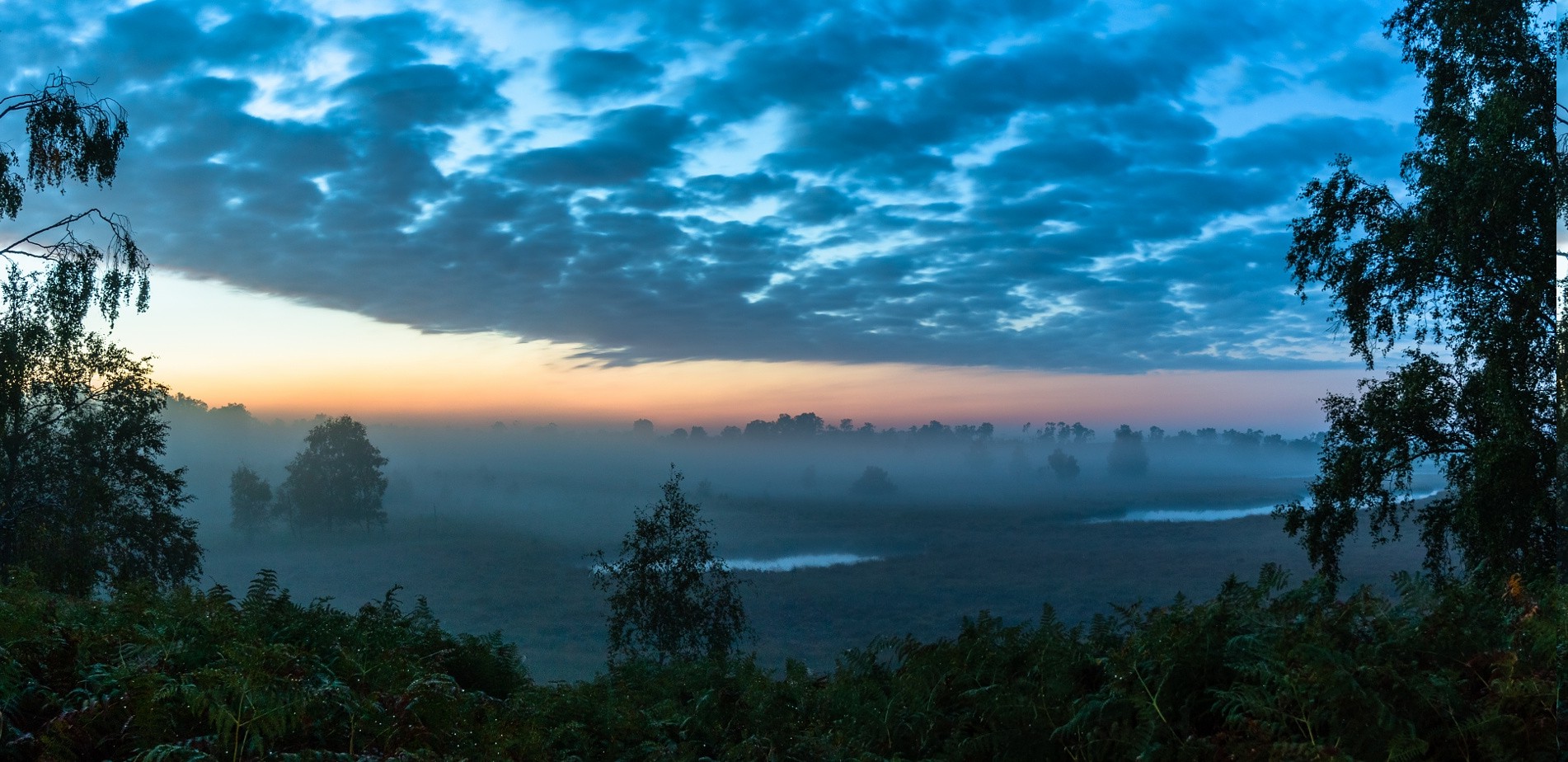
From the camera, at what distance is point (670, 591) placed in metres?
35.4

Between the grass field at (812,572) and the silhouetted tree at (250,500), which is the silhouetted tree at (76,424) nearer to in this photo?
the grass field at (812,572)

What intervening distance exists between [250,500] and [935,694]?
124657 mm

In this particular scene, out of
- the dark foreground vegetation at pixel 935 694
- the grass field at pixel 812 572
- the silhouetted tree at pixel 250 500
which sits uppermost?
the dark foreground vegetation at pixel 935 694

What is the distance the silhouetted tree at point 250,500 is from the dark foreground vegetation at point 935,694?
118m

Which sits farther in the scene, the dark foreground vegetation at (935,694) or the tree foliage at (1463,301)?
the tree foliage at (1463,301)

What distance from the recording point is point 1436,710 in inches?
162

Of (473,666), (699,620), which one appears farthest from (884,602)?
(473,666)

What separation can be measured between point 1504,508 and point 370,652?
20.0m

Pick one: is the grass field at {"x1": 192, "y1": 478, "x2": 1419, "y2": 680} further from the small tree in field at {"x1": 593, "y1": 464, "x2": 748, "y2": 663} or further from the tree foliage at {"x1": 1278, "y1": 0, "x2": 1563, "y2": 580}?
the tree foliage at {"x1": 1278, "y1": 0, "x2": 1563, "y2": 580}

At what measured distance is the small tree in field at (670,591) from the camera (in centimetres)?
3494

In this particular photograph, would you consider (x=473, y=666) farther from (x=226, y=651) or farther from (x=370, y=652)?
(x=226, y=651)

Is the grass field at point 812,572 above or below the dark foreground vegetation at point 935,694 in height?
below

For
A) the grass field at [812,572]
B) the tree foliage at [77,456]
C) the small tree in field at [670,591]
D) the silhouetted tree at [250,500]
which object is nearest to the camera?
the tree foliage at [77,456]

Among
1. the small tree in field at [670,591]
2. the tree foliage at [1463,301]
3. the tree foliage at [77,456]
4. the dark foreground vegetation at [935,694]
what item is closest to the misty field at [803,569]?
the small tree in field at [670,591]
